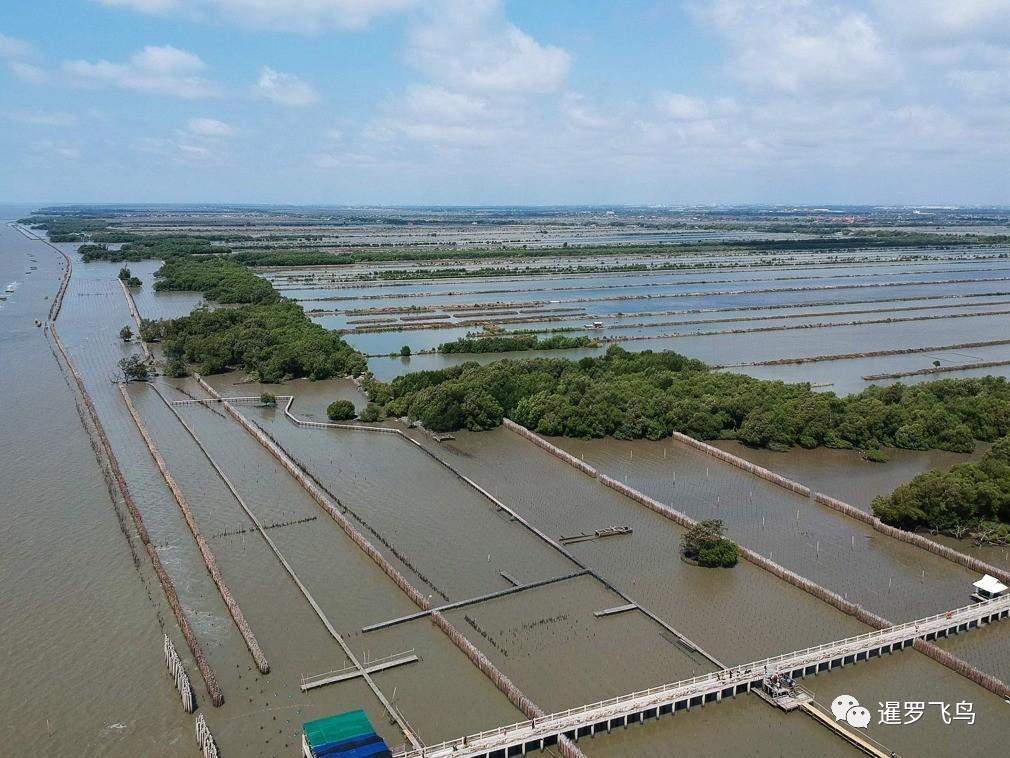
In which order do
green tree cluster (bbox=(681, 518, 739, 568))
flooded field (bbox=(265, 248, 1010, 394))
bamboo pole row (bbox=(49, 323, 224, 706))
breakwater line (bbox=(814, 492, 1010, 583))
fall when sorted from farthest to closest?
flooded field (bbox=(265, 248, 1010, 394)), green tree cluster (bbox=(681, 518, 739, 568)), breakwater line (bbox=(814, 492, 1010, 583)), bamboo pole row (bbox=(49, 323, 224, 706))

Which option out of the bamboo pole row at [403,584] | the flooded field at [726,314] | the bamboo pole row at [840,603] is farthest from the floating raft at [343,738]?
the flooded field at [726,314]

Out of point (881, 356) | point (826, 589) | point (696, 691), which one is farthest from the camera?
point (881, 356)

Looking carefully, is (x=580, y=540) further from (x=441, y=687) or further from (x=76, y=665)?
(x=76, y=665)

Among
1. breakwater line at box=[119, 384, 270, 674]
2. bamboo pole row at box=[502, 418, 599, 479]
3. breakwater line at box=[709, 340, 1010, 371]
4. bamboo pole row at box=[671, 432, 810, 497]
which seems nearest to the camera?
breakwater line at box=[119, 384, 270, 674]

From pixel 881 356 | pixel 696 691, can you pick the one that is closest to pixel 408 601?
pixel 696 691

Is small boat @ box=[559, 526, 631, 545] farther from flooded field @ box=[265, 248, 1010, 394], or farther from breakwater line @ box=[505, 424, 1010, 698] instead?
flooded field @ box=[265, 248, 1010, 394]

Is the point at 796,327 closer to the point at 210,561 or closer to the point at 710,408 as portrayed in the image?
the point at 710,408

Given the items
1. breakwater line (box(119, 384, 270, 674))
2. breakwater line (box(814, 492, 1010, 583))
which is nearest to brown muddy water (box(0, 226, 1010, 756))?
breakwater line (box(119, 384, 270, 674))
